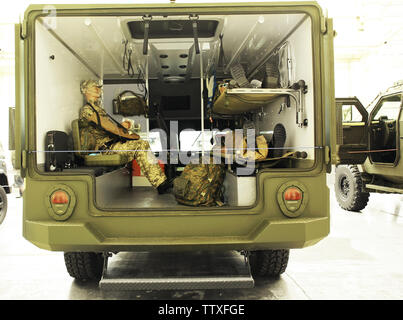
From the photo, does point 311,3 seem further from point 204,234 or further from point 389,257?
point 389,257

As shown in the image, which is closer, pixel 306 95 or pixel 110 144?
pixel 306 95

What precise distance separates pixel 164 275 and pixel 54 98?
1.64 meters

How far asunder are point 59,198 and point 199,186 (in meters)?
1.15

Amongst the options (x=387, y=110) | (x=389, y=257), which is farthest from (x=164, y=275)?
(x=387, y=110)

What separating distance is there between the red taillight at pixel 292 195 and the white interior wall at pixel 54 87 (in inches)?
66.4

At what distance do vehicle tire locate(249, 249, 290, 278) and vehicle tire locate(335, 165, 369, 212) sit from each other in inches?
155

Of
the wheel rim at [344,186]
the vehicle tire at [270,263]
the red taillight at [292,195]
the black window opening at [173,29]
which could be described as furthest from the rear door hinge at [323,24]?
the wheel rim at [344,186]

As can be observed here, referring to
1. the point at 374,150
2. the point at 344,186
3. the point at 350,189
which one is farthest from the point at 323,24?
the point at 344,186

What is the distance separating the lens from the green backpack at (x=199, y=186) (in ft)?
10.1

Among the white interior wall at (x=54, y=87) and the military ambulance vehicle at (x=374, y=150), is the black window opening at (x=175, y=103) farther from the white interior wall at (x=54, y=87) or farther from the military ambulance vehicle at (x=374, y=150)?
the military ambulance vehicle at (x=374, y=150)

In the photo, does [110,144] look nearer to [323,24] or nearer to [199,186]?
[199,186]

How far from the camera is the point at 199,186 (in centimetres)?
309

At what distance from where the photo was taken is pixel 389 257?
12.6 ft

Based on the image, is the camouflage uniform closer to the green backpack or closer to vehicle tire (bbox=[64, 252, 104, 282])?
the green backpack
